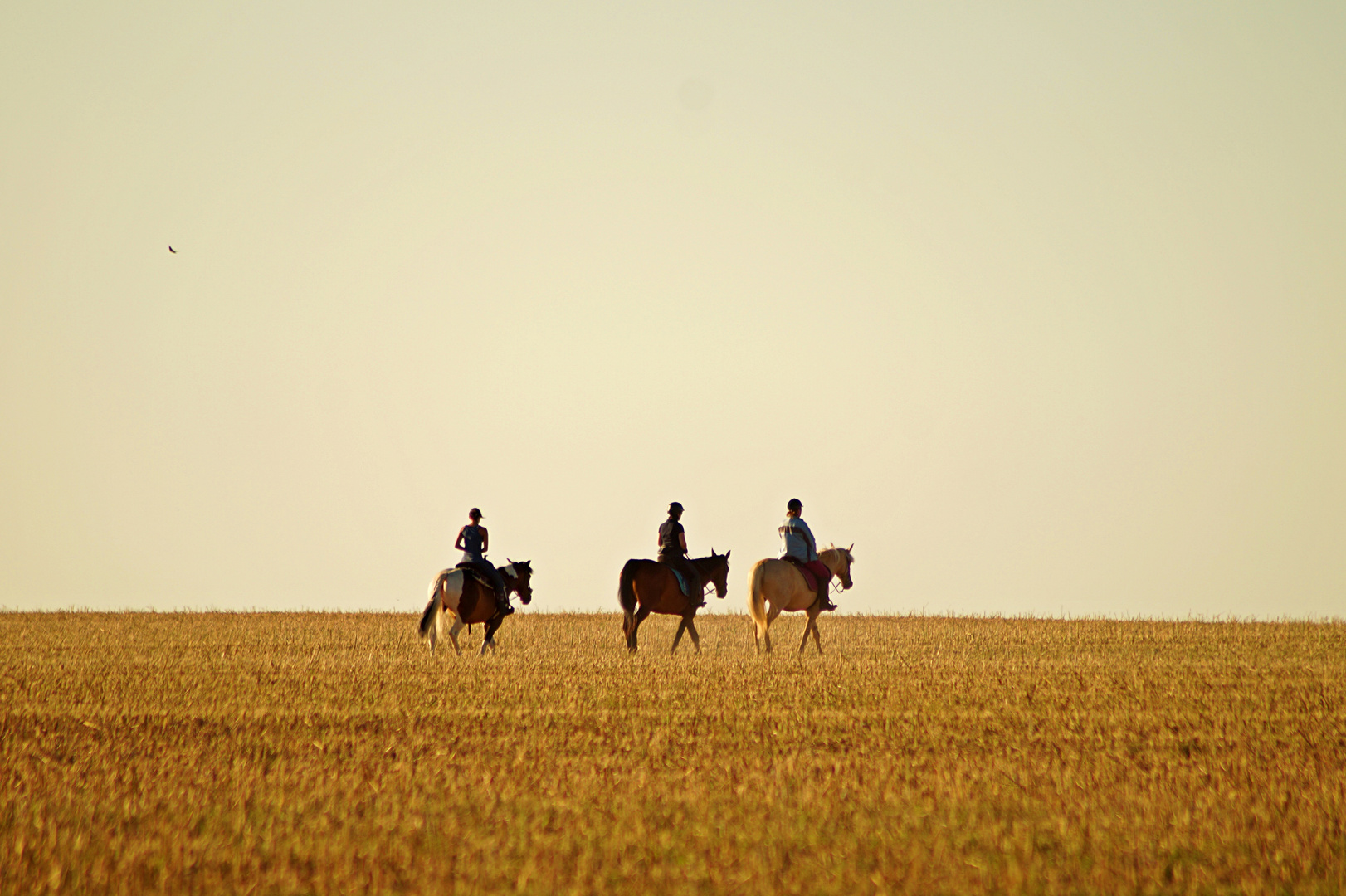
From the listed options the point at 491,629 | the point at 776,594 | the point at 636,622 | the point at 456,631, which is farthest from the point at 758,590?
the point at 456,631

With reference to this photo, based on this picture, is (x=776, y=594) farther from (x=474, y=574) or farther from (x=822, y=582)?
(x=474, y=574)

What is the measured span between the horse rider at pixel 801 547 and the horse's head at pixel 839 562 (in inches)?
27.9

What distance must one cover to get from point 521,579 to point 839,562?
562 centimetres

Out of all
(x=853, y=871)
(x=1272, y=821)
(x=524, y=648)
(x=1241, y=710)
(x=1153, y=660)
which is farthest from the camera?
(x=524, y=648)

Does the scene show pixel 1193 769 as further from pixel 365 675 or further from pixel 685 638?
pixel 685 638

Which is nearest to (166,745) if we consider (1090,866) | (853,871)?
(853,871)

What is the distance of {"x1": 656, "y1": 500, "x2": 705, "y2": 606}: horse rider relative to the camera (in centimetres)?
2089

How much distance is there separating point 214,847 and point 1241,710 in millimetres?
10733

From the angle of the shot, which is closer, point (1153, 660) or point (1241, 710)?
point (1241, 710)

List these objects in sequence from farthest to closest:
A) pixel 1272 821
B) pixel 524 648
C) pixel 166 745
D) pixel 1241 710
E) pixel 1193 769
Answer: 1. pixel 524 648
2. pixel 1241 710
3. pixel 166 745
4. pixel 1193 769
5. pixel 1272 821

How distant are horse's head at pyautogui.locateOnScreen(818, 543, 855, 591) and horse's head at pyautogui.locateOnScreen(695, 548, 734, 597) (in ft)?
5.82

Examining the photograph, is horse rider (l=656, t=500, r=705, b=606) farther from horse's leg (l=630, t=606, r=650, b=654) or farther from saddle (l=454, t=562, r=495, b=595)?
saddle (l=454, t=562, r=495, b=595)

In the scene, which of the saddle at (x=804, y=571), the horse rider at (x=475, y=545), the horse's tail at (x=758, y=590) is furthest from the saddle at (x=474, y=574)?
the saddle at (x=804, y=571)

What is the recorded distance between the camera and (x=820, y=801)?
27.8 feet
